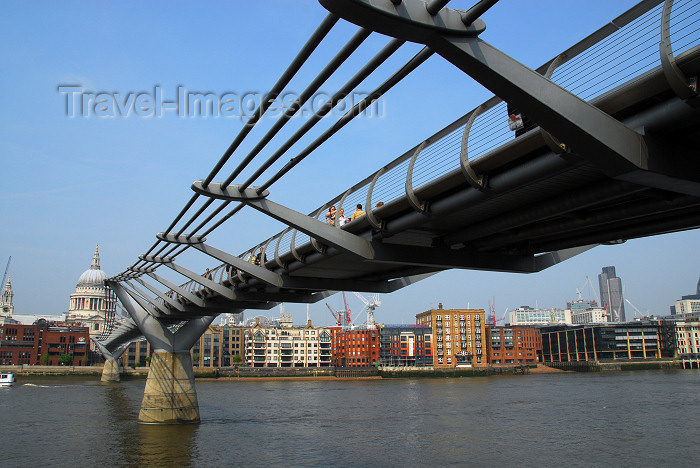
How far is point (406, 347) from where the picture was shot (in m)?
127

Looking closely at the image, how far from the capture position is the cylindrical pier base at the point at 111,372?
88375 mm

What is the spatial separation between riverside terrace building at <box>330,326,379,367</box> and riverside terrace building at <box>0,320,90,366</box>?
5155 cm

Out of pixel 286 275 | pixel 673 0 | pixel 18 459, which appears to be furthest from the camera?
pixel 18 459

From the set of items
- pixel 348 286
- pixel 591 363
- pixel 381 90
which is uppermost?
pixel 381 90

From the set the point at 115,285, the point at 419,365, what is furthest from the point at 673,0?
the point at 419,365

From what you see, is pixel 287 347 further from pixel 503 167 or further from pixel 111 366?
pixel 503 167

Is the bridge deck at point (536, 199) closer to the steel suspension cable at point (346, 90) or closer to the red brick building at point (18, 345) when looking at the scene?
the steel suspension cable at point (346, 90)

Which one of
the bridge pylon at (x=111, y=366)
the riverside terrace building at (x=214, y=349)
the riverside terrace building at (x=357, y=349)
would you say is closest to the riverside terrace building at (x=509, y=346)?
the riverside terrace building at (x=357, y=349)

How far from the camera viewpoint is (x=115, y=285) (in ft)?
117

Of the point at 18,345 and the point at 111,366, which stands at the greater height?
the point at 18,345

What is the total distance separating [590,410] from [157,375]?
27236 millimetres

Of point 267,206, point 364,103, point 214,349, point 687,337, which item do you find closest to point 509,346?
point 687,337

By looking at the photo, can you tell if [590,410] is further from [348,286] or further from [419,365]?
[419,365]

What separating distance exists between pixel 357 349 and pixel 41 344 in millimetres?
61854
